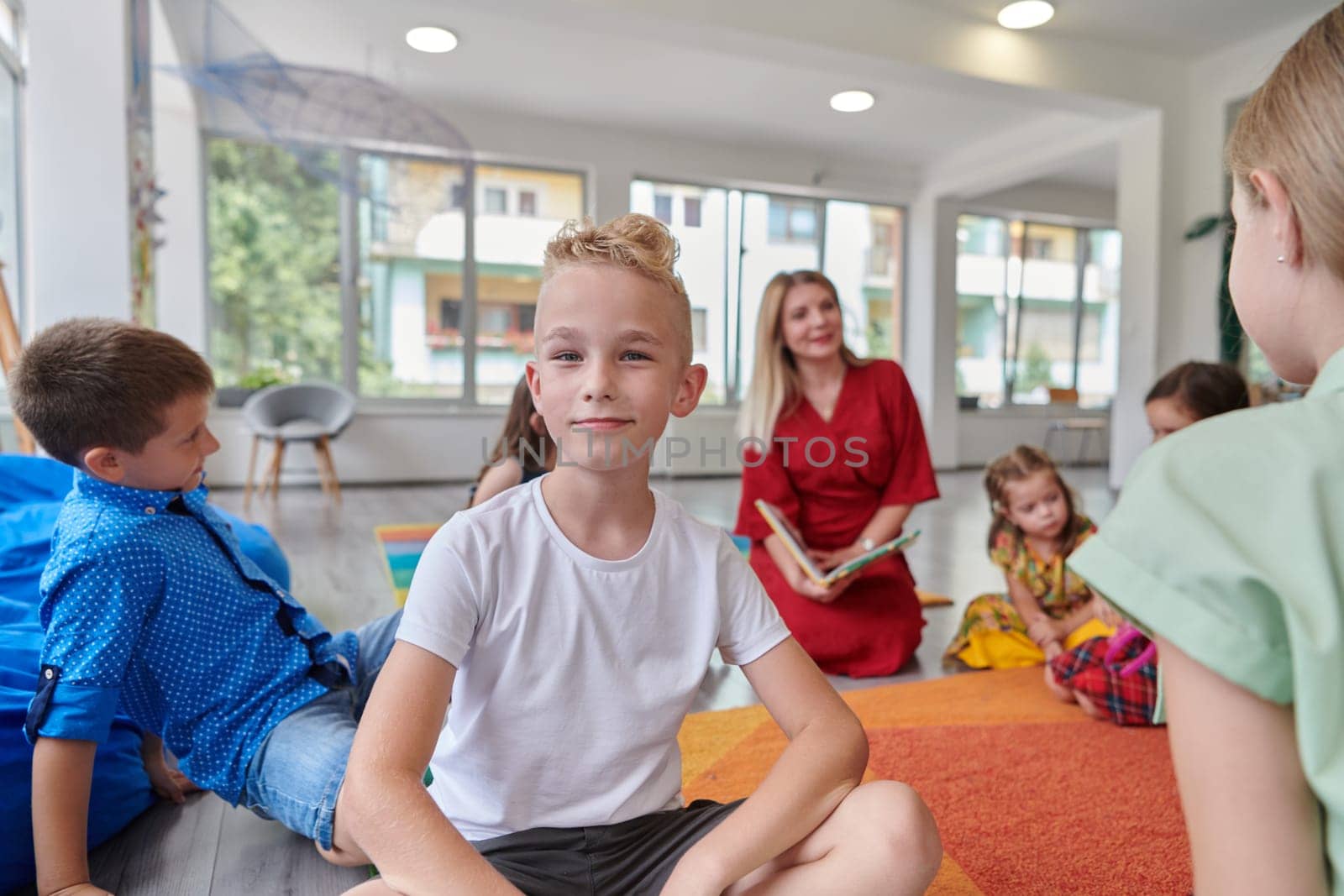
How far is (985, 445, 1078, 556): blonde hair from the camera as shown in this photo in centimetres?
227

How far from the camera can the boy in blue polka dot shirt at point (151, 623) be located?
3.44 ft

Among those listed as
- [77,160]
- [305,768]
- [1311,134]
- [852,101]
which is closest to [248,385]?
[77,160]

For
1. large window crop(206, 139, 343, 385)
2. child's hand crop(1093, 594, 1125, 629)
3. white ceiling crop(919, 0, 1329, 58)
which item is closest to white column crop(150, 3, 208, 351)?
large window crop(206, 139, 343, 385)

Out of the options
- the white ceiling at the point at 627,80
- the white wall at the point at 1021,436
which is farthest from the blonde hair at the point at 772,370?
the white wall at the point at 1021,436

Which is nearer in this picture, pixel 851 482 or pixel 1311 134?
pixel 1311 134

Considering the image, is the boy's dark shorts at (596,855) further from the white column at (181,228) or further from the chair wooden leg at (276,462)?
the white column at (181,228)

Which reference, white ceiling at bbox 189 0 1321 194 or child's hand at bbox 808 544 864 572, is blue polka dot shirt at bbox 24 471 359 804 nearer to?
child's hand at bbox 808 544 864 572

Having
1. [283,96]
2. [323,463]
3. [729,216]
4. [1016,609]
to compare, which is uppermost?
[729,216]

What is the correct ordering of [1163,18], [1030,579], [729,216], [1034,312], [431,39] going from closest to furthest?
[1030,579] → [1163,18] → [431,39] → [729,216] → [1034,312]

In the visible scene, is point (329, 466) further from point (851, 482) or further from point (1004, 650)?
point (1004, 650)

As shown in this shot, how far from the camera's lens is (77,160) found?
10.3 feet

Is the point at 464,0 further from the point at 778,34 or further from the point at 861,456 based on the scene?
the point at 861,456

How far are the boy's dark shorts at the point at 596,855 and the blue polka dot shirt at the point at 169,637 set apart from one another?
55 centimetres

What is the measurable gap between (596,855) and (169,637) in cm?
68
